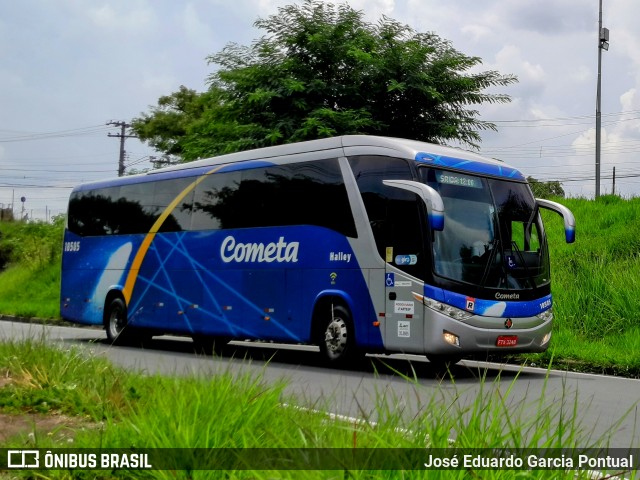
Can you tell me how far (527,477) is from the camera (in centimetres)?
459

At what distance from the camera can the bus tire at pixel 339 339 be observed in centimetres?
1389

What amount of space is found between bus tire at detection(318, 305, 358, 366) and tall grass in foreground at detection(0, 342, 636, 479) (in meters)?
6.36

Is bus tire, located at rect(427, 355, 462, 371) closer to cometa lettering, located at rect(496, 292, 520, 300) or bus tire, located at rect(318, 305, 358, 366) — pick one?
cometa lettering, located at rect(496, 292, 520, 300)

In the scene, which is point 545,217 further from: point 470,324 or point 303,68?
point 470,324

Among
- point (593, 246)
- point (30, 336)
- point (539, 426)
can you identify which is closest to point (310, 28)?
point (593, 246)

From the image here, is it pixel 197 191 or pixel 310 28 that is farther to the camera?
pixel 310 28

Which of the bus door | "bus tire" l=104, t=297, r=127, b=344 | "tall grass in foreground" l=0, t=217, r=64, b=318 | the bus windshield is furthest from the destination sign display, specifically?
"tall grass in foreground" l=0, t=217, r=64, b=318

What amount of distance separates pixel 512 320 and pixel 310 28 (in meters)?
15.8

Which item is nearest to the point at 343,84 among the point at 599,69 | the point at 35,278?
the point at 599,69

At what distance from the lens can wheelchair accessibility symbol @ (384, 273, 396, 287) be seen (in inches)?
520

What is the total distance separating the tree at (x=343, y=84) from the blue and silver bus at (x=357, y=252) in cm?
771

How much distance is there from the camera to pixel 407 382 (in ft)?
25.5

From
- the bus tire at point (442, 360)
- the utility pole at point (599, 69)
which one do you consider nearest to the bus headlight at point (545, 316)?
the bus tire at point (442, 360)

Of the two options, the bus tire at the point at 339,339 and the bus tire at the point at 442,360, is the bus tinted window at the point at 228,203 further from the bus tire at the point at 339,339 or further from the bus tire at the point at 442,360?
the bus tire at the point at 442,360
